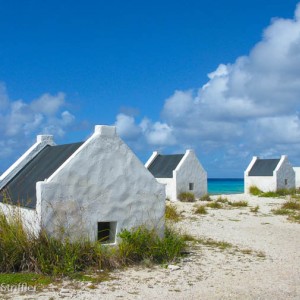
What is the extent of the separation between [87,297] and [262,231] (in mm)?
10675

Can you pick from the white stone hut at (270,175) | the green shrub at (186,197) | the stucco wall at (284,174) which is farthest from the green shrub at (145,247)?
the stucco wall at (284,174)

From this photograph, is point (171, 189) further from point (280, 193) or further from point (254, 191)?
point (254, 191)

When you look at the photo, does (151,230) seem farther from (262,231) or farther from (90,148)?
(262,231)

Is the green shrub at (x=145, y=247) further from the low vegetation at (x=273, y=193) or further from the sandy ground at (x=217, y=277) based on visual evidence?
the low vegetation at (x=273, y=193)

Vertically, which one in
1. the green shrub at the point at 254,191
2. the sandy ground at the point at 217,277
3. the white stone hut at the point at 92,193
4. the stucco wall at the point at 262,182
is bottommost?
the sandy ground at the point at 217,277

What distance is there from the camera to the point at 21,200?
38.4ft

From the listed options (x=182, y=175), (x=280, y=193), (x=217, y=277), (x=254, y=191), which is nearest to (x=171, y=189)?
(x=182, y=175)

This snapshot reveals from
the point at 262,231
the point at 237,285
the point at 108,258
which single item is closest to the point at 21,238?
the point at 108,258

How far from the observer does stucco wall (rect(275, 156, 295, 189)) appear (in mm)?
41872

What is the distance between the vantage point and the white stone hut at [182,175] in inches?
1357

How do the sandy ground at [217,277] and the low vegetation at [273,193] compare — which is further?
the low vegetation at [273,193]

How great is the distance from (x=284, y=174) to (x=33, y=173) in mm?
33638

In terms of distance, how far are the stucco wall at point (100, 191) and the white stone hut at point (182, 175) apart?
72.9 feet

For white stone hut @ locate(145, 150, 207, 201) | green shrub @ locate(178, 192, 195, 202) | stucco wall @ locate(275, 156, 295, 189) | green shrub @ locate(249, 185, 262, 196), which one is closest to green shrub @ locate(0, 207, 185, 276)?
green shrub @ locate(178, 192, 195, 202)
